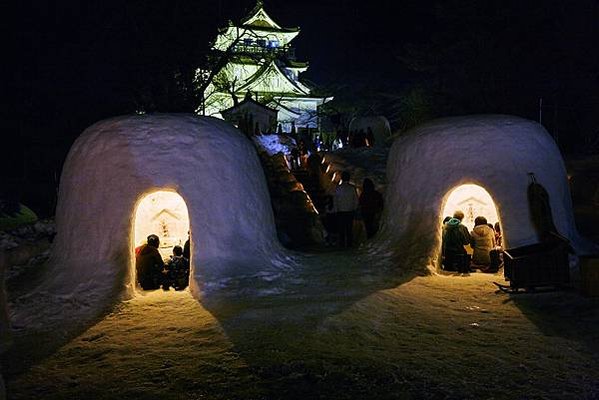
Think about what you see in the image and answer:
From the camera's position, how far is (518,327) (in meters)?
6.72

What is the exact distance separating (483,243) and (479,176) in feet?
3.92

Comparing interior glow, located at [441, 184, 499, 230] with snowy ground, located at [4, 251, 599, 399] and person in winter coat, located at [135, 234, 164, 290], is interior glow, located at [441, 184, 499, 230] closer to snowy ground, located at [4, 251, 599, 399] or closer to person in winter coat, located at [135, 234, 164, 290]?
snowy ground, located at [4, 251, 599, 399]

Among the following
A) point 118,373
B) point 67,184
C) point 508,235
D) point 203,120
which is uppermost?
point 203,120

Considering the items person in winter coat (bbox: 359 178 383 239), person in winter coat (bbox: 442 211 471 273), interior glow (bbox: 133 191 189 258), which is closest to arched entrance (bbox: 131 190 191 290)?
interior glow (bbox: 133 191 189 258)

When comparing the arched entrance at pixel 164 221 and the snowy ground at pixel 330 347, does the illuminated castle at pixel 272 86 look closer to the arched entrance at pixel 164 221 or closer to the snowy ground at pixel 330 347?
the arched entrance at pixel 164 221

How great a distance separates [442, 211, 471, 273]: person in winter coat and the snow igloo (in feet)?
10.3

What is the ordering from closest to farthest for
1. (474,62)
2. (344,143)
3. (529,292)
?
(529,292), (474,62), (344,143)

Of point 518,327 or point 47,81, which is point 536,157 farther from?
point 47,81

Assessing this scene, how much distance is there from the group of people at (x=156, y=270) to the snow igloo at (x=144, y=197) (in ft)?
0.69

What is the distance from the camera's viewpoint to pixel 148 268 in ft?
29.1

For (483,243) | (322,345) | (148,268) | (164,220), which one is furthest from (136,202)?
(483,243)

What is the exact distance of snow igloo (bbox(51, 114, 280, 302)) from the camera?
872 centimetres

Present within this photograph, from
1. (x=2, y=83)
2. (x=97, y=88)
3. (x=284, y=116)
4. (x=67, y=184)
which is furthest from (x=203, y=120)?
(x=284, y=116)

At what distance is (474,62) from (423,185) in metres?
15.4
